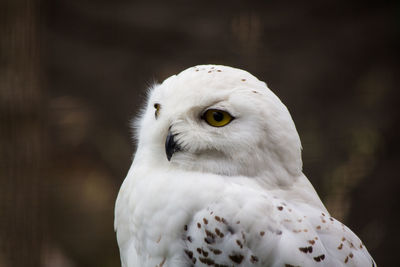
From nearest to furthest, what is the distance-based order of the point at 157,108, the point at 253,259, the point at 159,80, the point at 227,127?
→ the point at 253,259 < the point at 227,127 < the point at 157,108 < the point at 159,80

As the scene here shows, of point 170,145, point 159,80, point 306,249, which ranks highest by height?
point 170,145

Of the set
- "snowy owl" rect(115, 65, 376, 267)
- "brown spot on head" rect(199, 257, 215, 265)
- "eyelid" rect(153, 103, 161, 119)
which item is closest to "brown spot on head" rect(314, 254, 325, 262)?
"snowy owl" rect(115, 65, 376, 267)

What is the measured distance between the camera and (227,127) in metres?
1.42

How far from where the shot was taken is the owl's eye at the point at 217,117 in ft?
4.65

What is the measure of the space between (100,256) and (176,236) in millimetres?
1941

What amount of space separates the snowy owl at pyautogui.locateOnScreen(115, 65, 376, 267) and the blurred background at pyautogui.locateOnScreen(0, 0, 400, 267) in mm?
1555

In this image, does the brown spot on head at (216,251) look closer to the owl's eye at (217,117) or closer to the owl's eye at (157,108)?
the owl's eye at (217,117)

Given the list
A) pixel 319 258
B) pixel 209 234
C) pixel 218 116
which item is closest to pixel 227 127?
pixel 218 116

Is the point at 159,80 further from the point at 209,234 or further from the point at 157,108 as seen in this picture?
the point at 209,234

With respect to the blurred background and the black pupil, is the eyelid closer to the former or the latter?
the black pupil

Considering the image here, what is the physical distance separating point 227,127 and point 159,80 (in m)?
1.66

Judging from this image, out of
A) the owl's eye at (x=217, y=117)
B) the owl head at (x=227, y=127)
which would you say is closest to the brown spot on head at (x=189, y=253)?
the owl head at (x=227, y=127)

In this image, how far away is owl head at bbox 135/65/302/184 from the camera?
1403 millimetres

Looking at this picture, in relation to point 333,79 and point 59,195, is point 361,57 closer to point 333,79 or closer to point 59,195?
point 333,79
